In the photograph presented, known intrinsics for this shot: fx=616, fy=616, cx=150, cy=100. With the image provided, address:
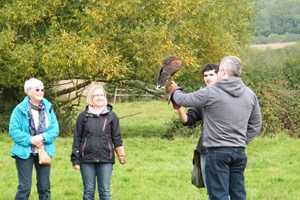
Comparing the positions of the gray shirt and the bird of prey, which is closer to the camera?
the gray shirt

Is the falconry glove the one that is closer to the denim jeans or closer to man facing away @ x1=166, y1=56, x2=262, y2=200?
man facing away @ x1=166, y1=56, x2=262, y2=200

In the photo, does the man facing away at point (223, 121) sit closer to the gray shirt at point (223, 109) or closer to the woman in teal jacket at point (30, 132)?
the gray shirt at point (223, 109)

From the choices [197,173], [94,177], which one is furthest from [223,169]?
[94,177]

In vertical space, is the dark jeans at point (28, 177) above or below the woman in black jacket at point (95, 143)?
below

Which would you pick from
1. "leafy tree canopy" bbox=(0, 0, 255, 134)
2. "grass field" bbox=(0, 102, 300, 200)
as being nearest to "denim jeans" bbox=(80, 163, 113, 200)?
"grass field" bbox=(0, 102, 300, 200)

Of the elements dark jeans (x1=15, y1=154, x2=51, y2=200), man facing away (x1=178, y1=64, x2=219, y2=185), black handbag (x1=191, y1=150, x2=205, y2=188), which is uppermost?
man facing away (x1=178, y1=64, x2=219, y2=185)

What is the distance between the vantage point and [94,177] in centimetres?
763

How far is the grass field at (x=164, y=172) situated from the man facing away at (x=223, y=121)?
2748 mm

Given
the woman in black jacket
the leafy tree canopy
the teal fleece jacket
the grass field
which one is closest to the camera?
the woman in black jacket

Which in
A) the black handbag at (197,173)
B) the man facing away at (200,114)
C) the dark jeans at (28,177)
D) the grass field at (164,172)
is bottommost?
the grass field at (164,172)

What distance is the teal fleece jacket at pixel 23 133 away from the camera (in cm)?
766

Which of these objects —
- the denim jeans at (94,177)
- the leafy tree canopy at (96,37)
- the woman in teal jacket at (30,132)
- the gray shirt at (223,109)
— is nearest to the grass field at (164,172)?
the woman in teal jacket at (30,132)

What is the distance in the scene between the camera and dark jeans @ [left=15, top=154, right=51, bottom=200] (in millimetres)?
7758

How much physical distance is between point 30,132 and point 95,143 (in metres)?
0.91
